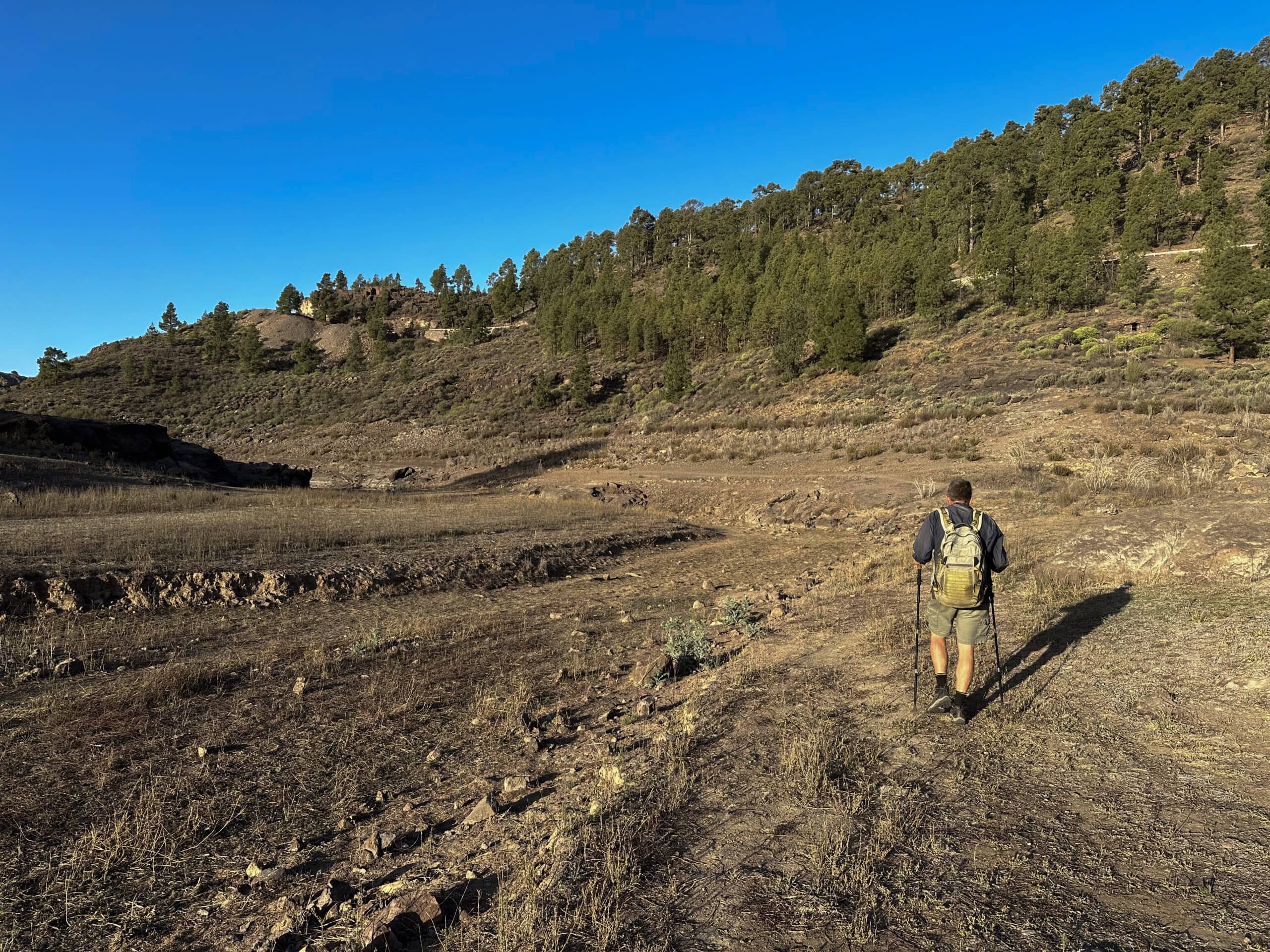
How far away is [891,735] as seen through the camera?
490cm

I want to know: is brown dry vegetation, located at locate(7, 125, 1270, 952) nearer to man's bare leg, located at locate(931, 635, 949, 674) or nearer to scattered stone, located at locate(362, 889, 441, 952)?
scattered stone, located at locate(362, 889, 441, 952)

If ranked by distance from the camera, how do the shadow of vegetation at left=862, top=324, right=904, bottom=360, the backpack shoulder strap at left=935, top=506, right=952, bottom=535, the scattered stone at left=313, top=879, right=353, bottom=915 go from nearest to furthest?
the scattered stone at left=313, top=879, right=353, bottom=915
the backpack shoulder strap at left=935, top=506, right=952, bottom=535
the shadow of vegetation at left=862, top=324, right=904, bottom=360

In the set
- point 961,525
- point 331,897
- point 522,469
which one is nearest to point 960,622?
point 961,525

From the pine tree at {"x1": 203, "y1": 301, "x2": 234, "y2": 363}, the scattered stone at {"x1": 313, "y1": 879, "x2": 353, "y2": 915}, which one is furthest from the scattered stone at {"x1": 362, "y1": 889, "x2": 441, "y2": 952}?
the pine tree at {"x1": 203, "y1": 301, "x2": 234, "y2": 363}

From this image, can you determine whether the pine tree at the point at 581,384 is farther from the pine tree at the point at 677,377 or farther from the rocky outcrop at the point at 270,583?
the rocky outcrop at the point at 270,583

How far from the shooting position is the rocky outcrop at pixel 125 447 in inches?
972

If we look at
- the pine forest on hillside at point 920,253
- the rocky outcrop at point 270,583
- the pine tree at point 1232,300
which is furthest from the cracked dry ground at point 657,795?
the pine forest on hillside at point 920,253

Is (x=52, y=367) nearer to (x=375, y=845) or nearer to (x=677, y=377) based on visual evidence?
(x=677, y=377)

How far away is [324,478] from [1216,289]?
5137 cm

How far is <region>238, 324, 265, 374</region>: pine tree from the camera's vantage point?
88188 millimetres

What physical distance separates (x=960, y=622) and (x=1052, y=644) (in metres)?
2.31

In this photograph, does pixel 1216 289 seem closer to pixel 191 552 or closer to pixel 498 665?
pixel 498 665

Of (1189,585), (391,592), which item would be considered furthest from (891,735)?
(391,592)

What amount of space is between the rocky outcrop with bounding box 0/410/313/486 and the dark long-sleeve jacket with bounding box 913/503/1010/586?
27268mm
